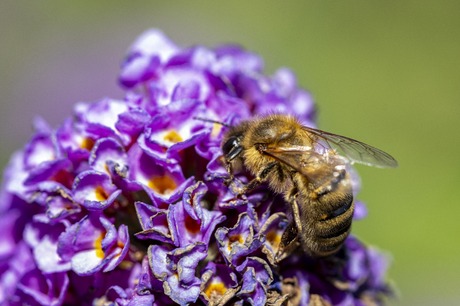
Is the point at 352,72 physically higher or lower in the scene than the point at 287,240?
lower

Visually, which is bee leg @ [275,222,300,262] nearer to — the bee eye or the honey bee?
the honey bee

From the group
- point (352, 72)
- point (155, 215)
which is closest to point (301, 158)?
point (155, 215)

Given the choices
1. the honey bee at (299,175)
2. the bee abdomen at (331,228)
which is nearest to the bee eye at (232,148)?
the honey bee at (299,175)

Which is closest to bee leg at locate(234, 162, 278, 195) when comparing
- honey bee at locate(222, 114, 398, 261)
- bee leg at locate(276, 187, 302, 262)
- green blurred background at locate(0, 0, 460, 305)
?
honey bee at locate(222, 114, 398, 261)

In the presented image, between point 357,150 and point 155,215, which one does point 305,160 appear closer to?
point 357,150

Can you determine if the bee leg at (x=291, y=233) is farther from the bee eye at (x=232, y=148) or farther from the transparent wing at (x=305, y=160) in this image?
the bee eye at (x=232, y=148)

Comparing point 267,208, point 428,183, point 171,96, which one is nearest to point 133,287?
point 267,208

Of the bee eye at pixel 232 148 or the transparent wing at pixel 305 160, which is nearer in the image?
the transparent wing at pixel 305 160
